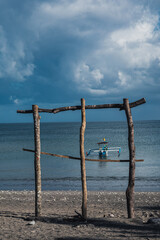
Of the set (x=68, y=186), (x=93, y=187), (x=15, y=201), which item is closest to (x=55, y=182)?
(x=68, y=186)

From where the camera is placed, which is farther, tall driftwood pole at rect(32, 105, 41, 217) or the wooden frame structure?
tall driftwood pole at rect(32, 105, 41, 217)

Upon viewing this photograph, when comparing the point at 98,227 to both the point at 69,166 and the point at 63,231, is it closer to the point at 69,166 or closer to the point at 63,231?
the point at 63,231

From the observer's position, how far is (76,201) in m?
14.1

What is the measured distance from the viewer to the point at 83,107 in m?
9.38

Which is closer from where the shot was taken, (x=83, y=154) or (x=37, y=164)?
(x=83, y=154)

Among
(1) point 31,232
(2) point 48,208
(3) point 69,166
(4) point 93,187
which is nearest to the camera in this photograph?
(1) point 31,232

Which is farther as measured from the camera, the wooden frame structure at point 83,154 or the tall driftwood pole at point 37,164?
the tall driftwood pole at point 37,164

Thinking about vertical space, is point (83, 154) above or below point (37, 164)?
above

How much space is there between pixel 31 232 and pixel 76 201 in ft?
21.8

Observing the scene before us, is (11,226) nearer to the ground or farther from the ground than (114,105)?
nearer to the ground

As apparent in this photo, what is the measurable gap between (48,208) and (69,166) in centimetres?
1798

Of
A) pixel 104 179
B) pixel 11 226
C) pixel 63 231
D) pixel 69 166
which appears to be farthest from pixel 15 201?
pixel 69 166

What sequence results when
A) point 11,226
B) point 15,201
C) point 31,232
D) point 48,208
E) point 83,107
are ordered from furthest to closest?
1. point 15,201
2. point 48,208
3. point 83,107
4. point 11,226
5. point 31,232

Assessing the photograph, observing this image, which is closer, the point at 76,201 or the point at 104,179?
the point at 76,201
